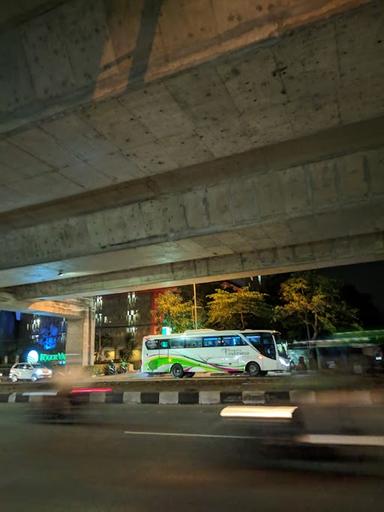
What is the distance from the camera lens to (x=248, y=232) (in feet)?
43.5

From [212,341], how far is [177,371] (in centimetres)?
353

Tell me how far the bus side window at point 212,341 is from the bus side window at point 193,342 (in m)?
0.37

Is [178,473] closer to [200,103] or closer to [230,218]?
[200,103]

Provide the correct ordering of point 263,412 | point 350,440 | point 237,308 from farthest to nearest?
point 237,308
point 263,412
point 350,440

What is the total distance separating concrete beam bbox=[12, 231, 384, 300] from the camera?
50.5 ft

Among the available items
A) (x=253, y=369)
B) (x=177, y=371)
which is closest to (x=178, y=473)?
(x=253, y=369)

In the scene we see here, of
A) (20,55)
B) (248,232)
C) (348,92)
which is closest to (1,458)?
(20,55)

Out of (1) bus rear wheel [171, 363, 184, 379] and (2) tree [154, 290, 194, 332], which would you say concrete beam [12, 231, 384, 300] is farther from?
(2) tree [154, 290, 194, 332]

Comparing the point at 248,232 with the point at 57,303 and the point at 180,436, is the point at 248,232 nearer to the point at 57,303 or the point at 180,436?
the point at 180,436

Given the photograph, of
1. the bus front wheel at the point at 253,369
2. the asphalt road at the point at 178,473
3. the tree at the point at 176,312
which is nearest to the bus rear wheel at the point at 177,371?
the bus front wheel at the point at 253,369

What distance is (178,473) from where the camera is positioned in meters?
5.22

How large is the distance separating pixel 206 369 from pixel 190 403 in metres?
15.7

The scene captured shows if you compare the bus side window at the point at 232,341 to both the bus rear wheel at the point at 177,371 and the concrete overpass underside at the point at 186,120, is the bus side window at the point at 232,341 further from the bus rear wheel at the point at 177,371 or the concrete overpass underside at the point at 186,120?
the concrete overpass underside at the point at 186,120

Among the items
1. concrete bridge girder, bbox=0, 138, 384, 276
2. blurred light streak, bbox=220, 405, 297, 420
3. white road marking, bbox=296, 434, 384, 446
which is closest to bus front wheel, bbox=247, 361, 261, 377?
concrete bridge girder, bbox=0, 138, 384, 276
